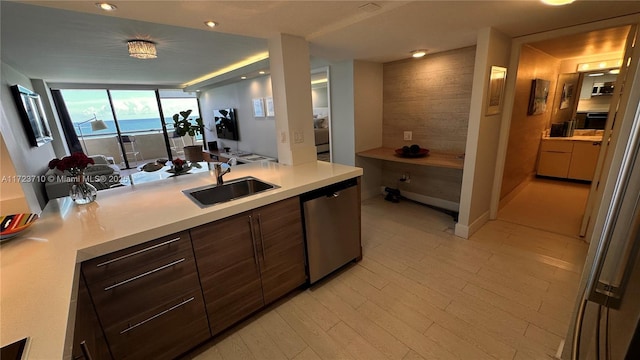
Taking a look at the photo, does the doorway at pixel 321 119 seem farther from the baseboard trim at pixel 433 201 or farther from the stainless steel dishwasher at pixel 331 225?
the stainless steel dishwasher at pixel 331 225

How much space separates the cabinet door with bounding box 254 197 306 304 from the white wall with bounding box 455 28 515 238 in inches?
73.4

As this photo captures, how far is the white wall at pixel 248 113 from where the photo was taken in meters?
5.50

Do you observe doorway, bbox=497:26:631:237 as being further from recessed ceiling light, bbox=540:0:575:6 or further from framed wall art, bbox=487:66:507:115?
recessed ceiling light, bbox=540:0:575:6

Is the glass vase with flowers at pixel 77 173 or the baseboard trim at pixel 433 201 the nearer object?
the glass vase with flowers at pixel 77 173

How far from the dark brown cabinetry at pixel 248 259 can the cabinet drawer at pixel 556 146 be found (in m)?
4.82

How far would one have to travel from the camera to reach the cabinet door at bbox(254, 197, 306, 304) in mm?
1717

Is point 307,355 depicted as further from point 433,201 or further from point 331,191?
point 433,201

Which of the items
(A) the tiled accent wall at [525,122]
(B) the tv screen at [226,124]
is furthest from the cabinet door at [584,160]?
(B) the tv screen at [226,124]

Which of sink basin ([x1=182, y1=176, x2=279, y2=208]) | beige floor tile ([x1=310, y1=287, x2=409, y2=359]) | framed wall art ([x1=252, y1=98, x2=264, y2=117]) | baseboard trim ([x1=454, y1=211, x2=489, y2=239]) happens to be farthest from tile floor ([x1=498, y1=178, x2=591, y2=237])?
framed wall art ([x1=252, y1=98, x2=264, y2=117])

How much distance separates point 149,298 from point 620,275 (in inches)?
74.0

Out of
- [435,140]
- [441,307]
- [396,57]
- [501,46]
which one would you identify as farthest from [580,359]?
[396,57]

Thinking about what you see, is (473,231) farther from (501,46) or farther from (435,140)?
(501,46)

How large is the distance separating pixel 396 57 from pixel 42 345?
12.5 feet

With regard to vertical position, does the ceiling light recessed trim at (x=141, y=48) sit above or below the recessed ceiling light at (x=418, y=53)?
above
